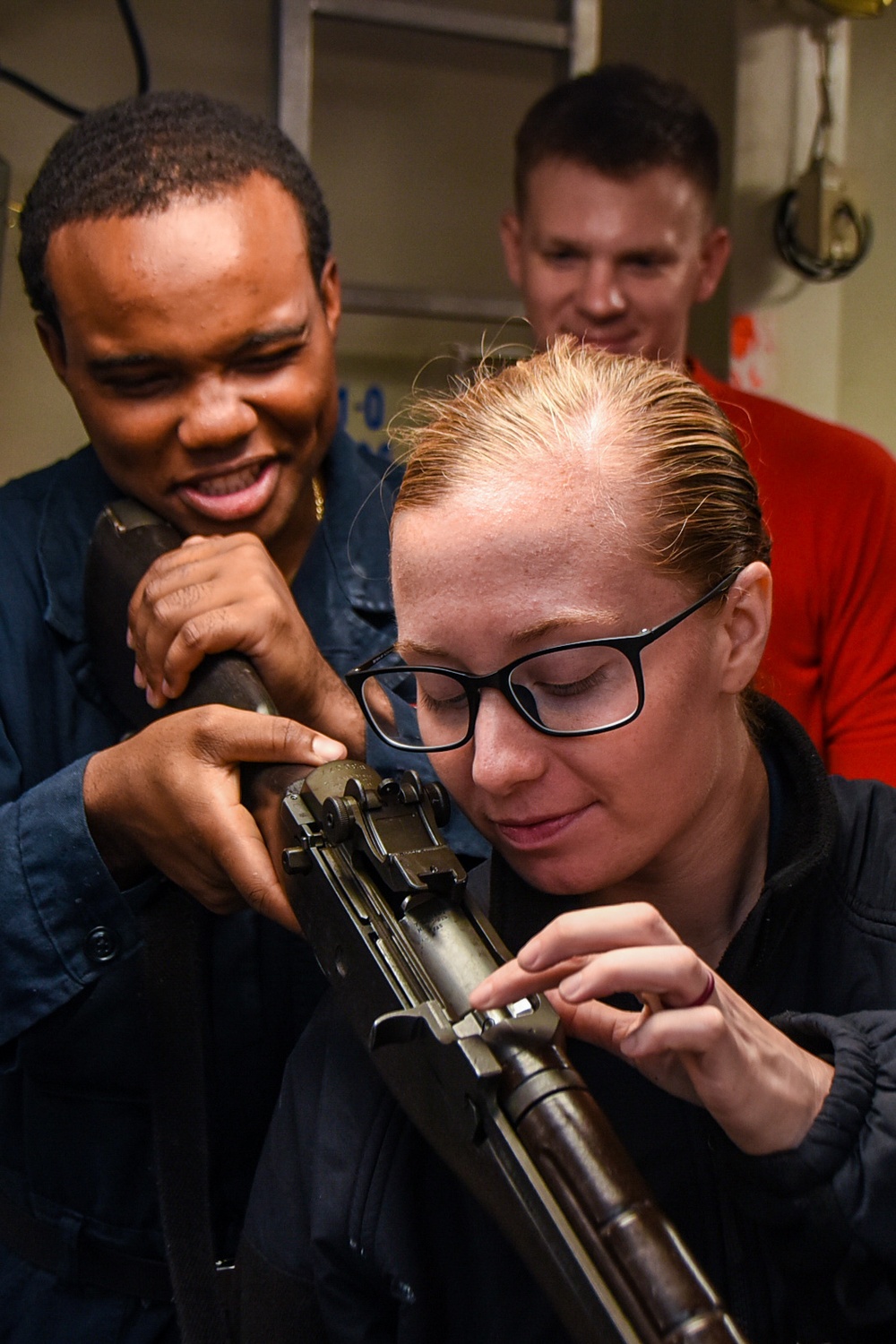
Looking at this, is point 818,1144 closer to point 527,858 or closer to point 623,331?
point 527,858

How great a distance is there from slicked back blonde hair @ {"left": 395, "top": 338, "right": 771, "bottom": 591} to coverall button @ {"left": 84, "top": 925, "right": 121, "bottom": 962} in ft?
1.54

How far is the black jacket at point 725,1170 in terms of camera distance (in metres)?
0.84

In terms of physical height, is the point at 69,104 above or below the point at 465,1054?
above

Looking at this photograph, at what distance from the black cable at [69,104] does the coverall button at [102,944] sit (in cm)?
132

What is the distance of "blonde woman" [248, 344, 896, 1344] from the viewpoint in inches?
35.1

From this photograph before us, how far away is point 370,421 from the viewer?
247 centimetres

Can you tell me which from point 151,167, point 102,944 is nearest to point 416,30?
point 151,167

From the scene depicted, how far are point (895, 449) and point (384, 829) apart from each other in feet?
6.90

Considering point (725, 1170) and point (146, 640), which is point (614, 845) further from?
point (146, 640)

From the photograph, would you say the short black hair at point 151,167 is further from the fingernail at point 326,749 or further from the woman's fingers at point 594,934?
the woman's fingers at point 594,934

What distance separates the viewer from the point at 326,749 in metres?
1.10

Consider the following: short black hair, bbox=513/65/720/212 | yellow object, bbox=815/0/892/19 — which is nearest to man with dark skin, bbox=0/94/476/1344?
short black hair, bbox=513/65/720/212

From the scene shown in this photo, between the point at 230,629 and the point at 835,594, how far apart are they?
957 millimetres

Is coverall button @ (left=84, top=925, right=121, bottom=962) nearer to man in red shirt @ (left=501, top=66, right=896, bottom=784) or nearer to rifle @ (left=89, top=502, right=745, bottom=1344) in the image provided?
rifle @ (left=89, top=502, right=745, bottom=1344)
